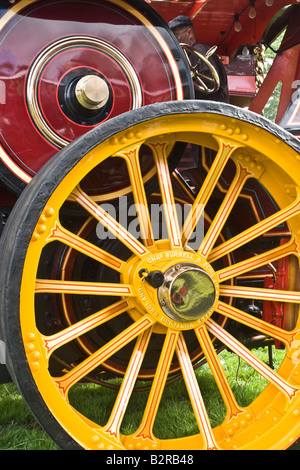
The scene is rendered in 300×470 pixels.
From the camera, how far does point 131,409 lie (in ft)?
7.83

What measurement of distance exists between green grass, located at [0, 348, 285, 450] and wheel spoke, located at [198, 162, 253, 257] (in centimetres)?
88

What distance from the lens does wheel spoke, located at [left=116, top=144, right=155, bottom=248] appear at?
5.10 feet

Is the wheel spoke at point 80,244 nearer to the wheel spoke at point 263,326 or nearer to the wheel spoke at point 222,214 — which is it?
the wheel spoke at point 222,214

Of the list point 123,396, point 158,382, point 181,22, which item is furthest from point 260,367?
point 181,22

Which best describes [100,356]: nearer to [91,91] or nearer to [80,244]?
[80,244]

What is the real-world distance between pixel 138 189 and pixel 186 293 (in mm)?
381

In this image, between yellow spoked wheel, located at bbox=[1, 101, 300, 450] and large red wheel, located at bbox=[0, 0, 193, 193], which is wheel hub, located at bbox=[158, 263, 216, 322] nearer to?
yellow spoked wheel, located at bbox=[1, 101, 300, 450]

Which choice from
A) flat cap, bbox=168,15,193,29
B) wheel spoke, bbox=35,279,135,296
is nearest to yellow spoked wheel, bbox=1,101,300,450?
wheel spoke, bbox=35,279,135,296

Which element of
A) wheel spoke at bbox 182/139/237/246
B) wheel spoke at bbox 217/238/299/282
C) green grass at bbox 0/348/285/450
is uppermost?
wheel spoke at bbox 182/139/237/246

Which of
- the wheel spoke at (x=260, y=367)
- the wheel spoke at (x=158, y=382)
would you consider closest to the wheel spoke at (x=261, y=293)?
the wheel spoke at (x=260, y=367)

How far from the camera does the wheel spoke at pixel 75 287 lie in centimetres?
148

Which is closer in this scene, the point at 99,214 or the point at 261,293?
the point at 99,214

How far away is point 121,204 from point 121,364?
668mm

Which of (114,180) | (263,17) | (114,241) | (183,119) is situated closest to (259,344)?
(114,241)
